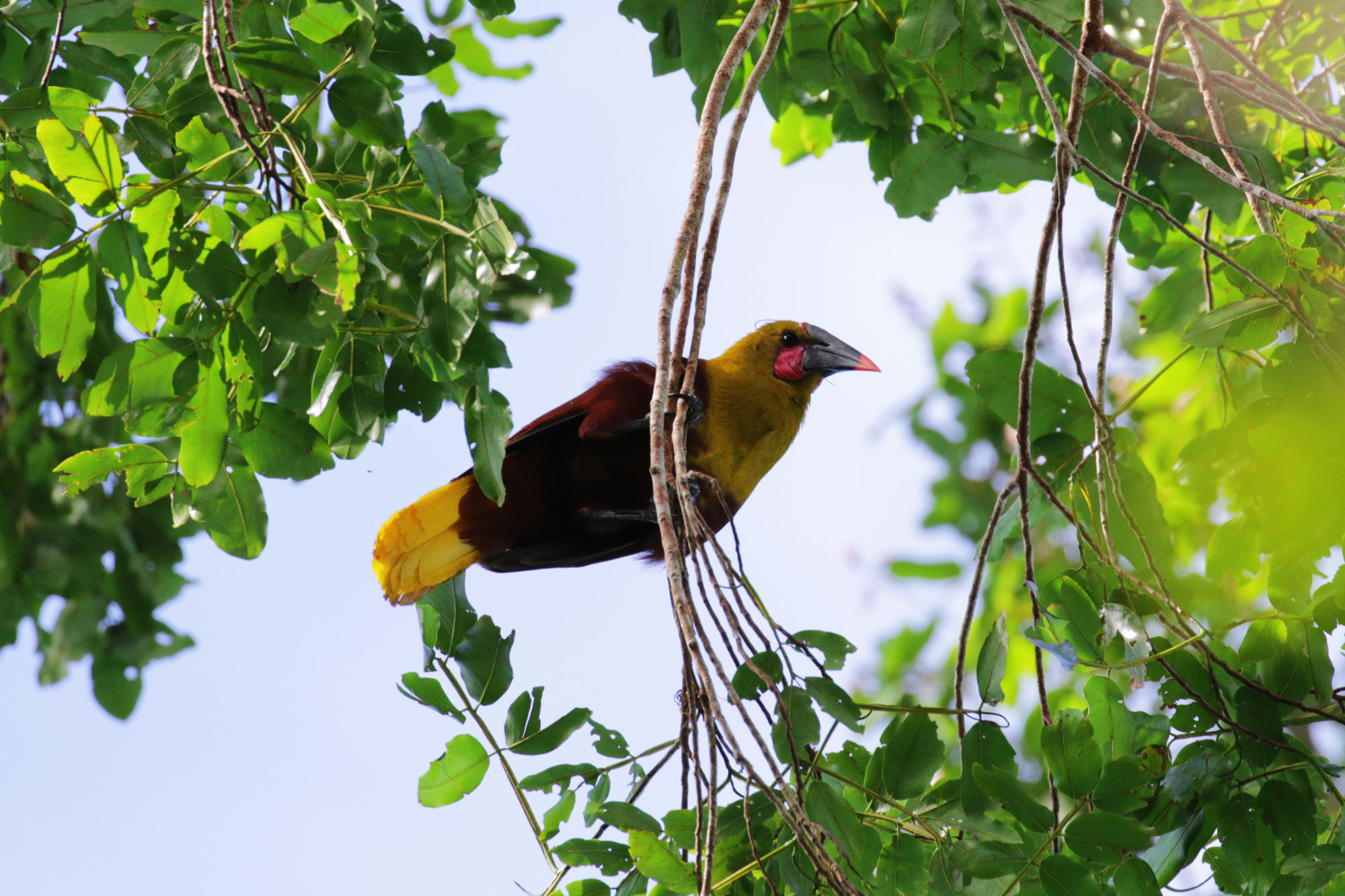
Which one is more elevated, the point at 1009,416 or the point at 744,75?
the point at 744,75

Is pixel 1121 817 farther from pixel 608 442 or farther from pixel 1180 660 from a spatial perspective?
pixel 608 442

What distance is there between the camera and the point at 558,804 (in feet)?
6.30

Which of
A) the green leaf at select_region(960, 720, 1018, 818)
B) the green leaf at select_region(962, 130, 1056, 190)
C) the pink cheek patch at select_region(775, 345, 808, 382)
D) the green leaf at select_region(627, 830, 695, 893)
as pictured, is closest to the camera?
the green leaf at select_region(627, 830, 695, 893)

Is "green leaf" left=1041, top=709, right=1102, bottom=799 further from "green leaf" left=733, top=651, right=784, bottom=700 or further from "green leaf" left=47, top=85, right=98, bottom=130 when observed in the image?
"green leaf" left=47, top=85, right=98, bottom=130

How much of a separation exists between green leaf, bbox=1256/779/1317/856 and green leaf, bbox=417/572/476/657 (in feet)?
5.07

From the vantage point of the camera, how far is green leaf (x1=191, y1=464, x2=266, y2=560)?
6.73ft

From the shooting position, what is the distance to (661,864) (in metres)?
1.55

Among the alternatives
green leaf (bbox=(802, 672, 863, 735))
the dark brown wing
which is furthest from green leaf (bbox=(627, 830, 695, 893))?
the dark brown wing

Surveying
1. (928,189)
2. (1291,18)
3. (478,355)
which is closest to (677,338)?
(478,355)

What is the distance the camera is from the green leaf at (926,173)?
2.65 metres

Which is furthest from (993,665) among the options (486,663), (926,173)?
(926,173)

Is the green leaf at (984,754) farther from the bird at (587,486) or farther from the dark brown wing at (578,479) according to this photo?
the dark brown wing at (578,479)

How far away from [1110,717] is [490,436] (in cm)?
126

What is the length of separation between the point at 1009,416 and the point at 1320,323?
1.97 feet
